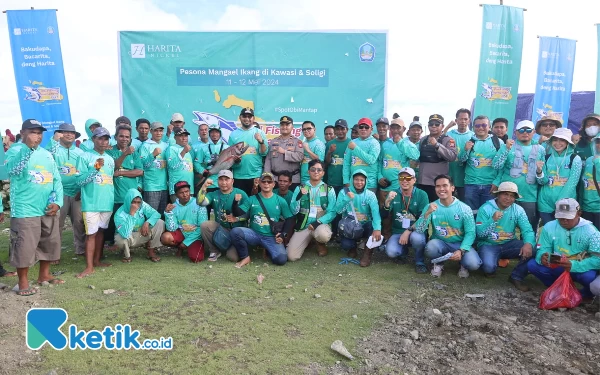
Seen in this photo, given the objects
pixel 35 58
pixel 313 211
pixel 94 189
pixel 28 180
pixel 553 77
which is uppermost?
pixel 35 58

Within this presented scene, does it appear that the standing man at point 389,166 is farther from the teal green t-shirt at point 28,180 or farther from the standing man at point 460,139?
the teal green t-shirt at point 28,180

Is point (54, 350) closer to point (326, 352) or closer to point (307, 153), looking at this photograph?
point (326, 352)

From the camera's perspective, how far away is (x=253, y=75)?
892cm

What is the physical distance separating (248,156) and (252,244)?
1.45 metres

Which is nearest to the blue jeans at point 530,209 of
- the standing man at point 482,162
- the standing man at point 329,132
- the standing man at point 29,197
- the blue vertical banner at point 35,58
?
the standing man at point 482,162

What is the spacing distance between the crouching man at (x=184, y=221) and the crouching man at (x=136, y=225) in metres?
0.14

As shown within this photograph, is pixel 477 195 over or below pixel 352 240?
over

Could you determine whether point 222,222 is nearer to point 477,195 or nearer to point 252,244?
point 252,244

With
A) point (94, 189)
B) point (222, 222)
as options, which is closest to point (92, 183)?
point (94, 189)

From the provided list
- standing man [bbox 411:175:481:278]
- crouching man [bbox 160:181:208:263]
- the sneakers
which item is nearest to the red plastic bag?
standing man [bbox 411:175:481:278]

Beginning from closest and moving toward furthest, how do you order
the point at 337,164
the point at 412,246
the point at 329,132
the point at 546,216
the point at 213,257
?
1. the point at 546,216
2. the point at 412,246
3. the point at 213,257
4. the point at 337,164
5. the point at 329,132

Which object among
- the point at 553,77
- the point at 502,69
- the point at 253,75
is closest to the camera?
the point at 502,69

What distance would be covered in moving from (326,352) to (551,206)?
13.0ft

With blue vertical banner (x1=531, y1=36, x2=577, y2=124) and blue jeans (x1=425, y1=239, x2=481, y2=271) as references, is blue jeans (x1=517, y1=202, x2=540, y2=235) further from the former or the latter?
blue vertical banner (x1=531, y1=36, x2=577, y2=124)
